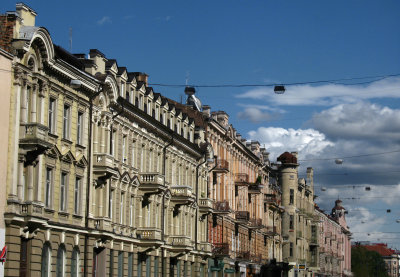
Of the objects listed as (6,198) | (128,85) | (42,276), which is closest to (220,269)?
(128,85)

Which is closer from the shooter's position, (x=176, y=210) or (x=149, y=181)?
(x=149, y=181)

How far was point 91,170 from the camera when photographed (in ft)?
137

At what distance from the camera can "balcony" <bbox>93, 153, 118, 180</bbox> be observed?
4228 cm

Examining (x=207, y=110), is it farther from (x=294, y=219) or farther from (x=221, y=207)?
(x=294, y=219)

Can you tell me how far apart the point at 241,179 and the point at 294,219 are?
27.5 meters

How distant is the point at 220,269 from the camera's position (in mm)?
67438

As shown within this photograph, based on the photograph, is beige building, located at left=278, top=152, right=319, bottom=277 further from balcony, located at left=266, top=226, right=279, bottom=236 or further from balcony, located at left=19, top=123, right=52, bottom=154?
balcony, located at left=19, top=123, right=52, bottom=154

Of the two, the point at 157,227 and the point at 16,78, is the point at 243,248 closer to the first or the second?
the point at 157,227

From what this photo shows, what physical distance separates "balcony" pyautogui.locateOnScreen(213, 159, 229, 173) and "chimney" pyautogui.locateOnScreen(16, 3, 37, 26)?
3457 cm

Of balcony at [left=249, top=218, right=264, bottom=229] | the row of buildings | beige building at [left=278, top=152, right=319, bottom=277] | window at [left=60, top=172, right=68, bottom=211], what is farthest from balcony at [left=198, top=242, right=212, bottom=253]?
beige building at [left=278, top=152, right=319, bottom=277]

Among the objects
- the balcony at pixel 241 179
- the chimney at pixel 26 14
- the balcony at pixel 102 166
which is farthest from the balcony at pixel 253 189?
the chimney at pixel 26 14

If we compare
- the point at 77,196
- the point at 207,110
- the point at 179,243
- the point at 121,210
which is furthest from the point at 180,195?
the point at 77,196

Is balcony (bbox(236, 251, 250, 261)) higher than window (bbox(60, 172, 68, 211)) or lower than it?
lower

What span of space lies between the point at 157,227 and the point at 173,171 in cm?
674
